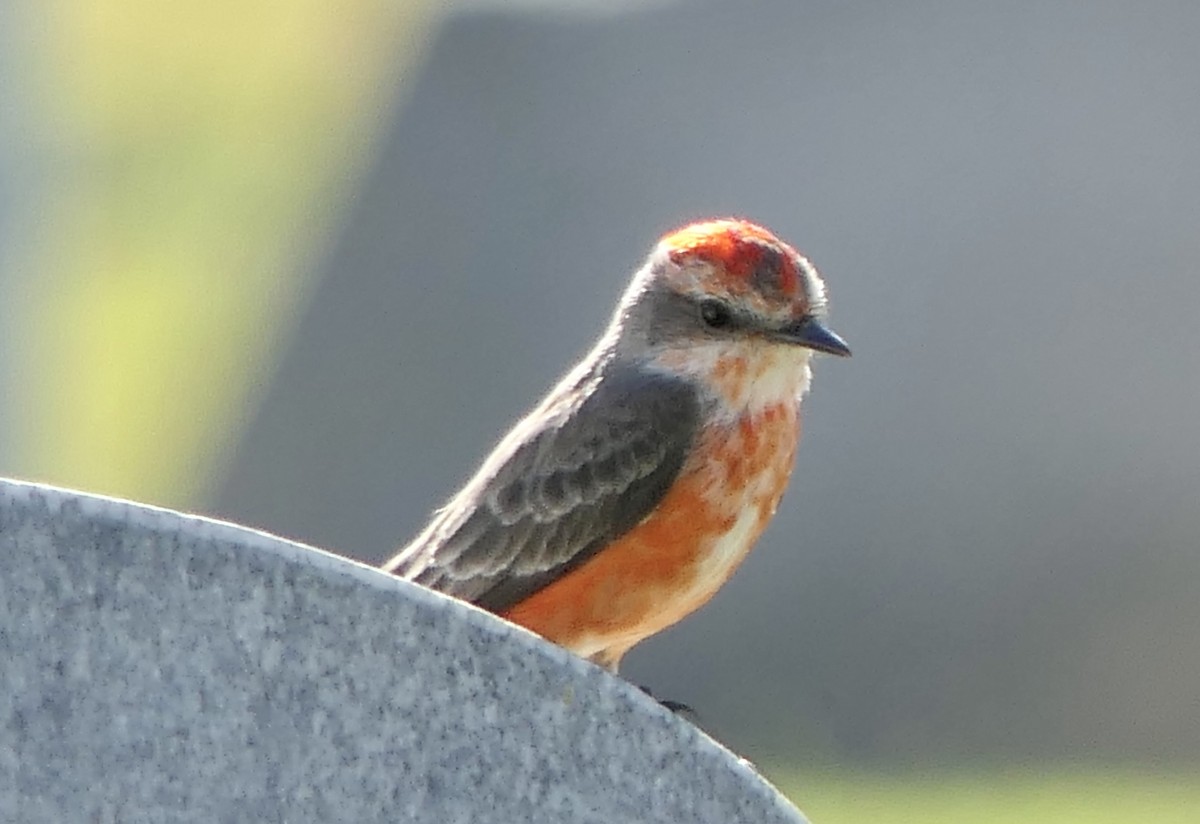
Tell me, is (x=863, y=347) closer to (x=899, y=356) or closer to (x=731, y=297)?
(x=899, y=356)

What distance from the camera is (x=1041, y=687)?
32.0 ft

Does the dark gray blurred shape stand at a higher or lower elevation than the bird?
lower

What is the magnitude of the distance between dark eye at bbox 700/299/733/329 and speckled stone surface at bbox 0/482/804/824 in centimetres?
224

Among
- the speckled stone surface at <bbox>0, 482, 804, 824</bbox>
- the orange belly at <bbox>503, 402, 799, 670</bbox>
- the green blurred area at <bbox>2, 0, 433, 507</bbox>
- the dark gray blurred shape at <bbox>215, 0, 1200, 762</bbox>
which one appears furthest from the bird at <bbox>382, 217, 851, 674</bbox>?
the green blurred area at <bbox>2, 0, 433, 507</bbox>

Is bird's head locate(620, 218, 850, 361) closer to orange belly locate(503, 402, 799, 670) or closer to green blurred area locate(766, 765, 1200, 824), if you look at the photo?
orange belly locate(503, 402, 799, 670)

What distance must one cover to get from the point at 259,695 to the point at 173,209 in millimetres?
15136

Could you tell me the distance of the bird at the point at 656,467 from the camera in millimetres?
4754

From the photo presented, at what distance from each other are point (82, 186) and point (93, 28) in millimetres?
4336

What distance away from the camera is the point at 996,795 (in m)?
9.28

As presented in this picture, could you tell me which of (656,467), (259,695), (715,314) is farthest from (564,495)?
(259,695)

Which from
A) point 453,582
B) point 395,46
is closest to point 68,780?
point 453,582

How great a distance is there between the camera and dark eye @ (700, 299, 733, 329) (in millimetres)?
5133

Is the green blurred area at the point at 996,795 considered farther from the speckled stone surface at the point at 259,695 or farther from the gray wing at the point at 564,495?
the speckled stone surface at the point at 259,695

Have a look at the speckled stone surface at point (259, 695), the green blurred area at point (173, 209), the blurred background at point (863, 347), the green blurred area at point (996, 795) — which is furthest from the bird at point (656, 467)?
the green blurred area at point (173, 209)
